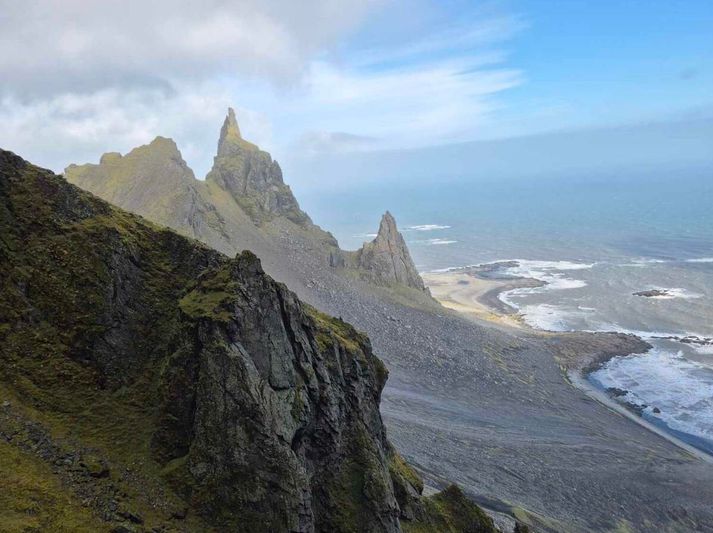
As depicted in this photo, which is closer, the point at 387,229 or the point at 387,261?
the point at 387,261

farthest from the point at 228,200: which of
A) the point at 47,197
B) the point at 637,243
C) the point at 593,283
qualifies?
the point at 637,243

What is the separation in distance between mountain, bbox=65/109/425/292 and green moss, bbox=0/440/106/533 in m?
89.2

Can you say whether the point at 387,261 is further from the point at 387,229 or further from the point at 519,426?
the point at 519,426

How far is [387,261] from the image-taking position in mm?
123938

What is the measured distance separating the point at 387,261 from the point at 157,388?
10282 cm

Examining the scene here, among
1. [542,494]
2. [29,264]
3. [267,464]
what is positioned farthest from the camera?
[542,494]

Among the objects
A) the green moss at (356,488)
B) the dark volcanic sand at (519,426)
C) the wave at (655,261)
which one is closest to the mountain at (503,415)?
the dark volcanic sand at (519,426)

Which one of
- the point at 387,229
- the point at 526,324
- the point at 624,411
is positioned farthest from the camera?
the point at 387,229

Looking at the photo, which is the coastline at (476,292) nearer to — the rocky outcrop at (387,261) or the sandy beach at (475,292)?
the sandy beach at (475,292)

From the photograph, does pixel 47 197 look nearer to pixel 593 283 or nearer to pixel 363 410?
pixel 363 410

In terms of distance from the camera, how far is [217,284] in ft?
77.7

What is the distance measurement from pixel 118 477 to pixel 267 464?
5402mm

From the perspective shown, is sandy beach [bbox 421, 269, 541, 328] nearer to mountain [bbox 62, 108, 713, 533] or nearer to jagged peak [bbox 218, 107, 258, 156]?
mountain [bbox 62, 108, 713, 533]

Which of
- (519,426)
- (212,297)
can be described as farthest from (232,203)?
(212,297)
